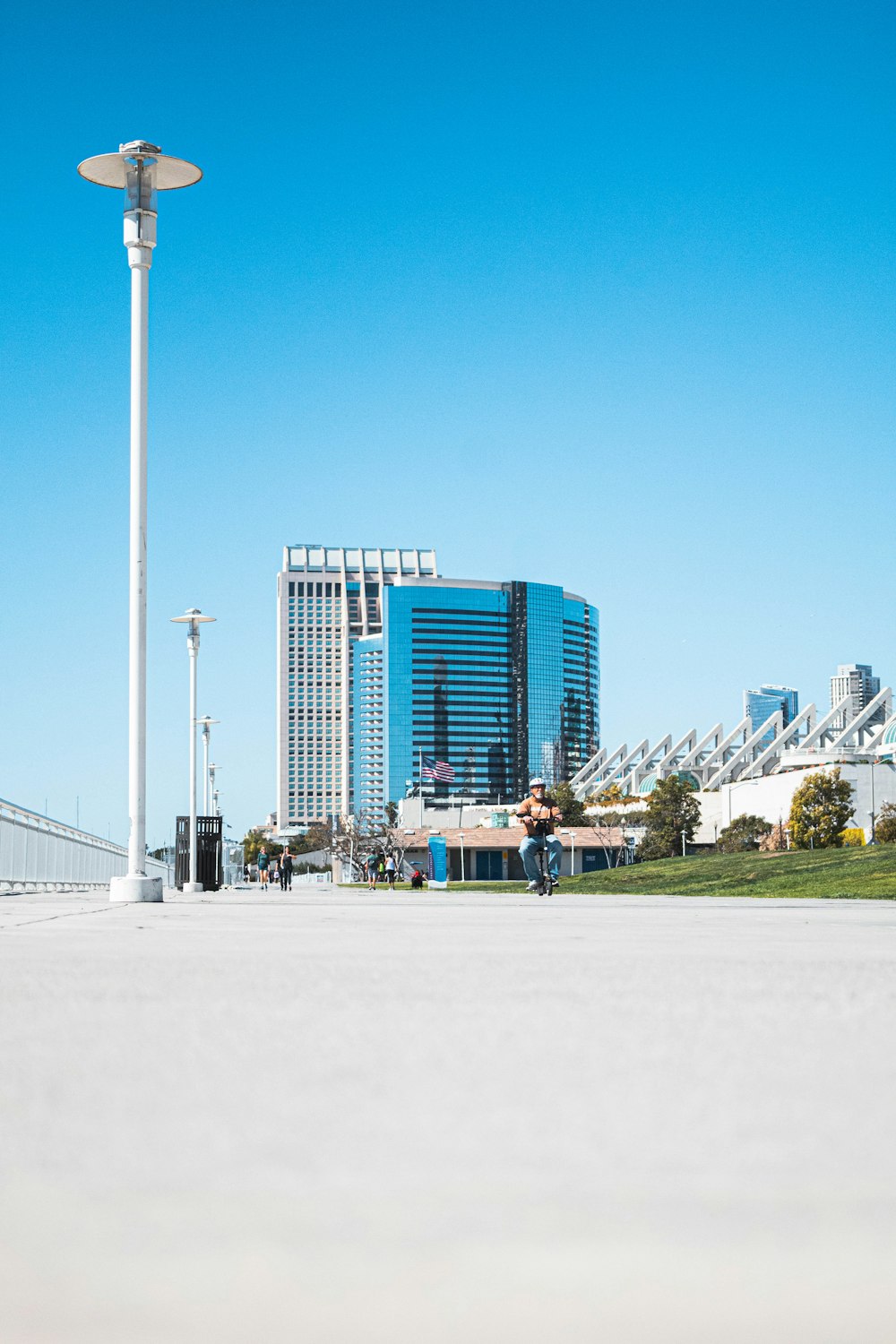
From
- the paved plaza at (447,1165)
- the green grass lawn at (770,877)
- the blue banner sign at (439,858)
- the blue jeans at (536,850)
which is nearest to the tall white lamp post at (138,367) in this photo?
the blue jeans at (536,850)

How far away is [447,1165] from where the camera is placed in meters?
2.09

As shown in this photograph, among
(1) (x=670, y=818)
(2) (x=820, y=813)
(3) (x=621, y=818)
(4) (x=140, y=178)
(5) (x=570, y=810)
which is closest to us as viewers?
(4) (x=140, y=178)

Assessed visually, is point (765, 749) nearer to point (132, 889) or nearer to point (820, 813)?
point (820, 813)

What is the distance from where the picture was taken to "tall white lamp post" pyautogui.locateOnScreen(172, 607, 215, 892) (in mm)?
41406

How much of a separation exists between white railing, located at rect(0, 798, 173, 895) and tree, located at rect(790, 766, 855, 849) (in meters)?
55.1

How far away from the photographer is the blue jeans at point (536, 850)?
16777 millimetres

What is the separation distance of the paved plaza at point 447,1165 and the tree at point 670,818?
315 ft

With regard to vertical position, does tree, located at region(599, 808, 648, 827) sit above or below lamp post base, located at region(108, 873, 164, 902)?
below

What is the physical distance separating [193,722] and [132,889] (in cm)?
3552

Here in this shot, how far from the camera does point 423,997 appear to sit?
3.94 metres

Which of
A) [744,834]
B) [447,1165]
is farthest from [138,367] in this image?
[744,834]

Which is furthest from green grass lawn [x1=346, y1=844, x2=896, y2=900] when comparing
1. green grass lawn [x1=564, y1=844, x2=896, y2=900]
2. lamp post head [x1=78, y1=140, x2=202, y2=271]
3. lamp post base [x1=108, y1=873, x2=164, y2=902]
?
lamp post head [x1=78, y1=140, x2=202, y2=271]

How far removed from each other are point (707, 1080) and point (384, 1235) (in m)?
1.06

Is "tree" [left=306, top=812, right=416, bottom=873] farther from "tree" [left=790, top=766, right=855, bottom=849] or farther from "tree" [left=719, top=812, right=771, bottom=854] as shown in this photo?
"tree" [left=790, top=766, right=855, bottom=849]
